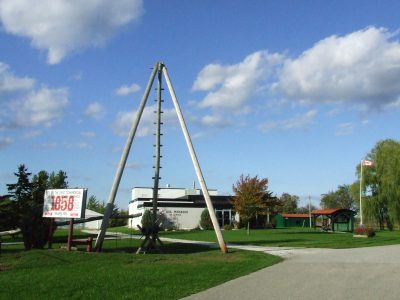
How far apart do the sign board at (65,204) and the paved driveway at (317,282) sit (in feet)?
25.3

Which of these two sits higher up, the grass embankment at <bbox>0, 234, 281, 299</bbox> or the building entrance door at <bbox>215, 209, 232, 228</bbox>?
the building entrance door at <bbox>215, 209, 232, 228</bbox>

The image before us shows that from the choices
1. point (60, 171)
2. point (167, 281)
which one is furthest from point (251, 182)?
point (60, 171)

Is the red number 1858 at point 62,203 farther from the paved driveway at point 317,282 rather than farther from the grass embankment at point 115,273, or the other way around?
the paved driveway at point 317,282

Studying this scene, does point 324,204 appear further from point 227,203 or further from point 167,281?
point 167,281

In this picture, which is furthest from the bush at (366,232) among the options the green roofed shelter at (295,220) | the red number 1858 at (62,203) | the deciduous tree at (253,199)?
the green roofed shelter at (295,220)

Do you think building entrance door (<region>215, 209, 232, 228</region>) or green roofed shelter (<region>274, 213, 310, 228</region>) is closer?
building entrance door (<region>215, 209, 232, 228</region>)

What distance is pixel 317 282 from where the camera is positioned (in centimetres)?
1127

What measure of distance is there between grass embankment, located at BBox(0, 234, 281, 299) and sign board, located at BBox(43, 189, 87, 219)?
2.09m

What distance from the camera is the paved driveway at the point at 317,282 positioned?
31.6 feet

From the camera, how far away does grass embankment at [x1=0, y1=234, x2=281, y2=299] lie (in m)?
9.95

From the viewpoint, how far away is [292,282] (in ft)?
37.2

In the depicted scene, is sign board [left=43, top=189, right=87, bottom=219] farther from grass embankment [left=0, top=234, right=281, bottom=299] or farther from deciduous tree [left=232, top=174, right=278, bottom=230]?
deciduous tree [left=232, top=174, right=278, bottom=230]

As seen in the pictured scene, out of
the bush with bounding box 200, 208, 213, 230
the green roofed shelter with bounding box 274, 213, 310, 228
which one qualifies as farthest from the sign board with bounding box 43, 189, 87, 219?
the green roofed shelter with bounding box 274, 213, 310, 228

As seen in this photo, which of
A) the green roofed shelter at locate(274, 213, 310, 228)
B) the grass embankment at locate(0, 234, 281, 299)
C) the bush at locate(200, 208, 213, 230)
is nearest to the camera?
the grass embankment at locate(0, 234, 281, 299)
